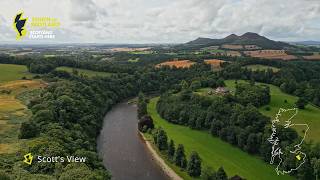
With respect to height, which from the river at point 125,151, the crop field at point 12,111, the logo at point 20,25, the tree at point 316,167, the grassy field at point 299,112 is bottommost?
the river at point 125,151

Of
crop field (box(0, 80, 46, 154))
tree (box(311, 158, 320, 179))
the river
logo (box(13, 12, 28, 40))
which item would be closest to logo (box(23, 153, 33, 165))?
crop field (box(0, 80, 46, 154))

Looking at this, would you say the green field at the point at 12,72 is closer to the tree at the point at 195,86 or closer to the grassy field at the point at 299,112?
the tree at the point at 195,86

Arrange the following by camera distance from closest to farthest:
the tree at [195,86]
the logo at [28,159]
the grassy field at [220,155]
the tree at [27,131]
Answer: the logo at [28,159] → the tree at [27,131] → the grassy field at [220,155] → the tree at [195,86]

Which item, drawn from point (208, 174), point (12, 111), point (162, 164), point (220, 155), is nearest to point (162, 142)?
point (162, 164)

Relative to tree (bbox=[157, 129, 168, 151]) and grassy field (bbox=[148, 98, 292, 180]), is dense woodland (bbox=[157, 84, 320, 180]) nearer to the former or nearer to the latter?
grassy field (bbox=[148, 98, 292, 180])

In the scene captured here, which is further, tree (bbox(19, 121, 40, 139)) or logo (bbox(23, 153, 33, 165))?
tree (bbox(19, 121, 40, 139))

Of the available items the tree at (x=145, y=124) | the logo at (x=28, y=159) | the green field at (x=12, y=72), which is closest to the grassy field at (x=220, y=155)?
the tree at (x=145, y=124)
